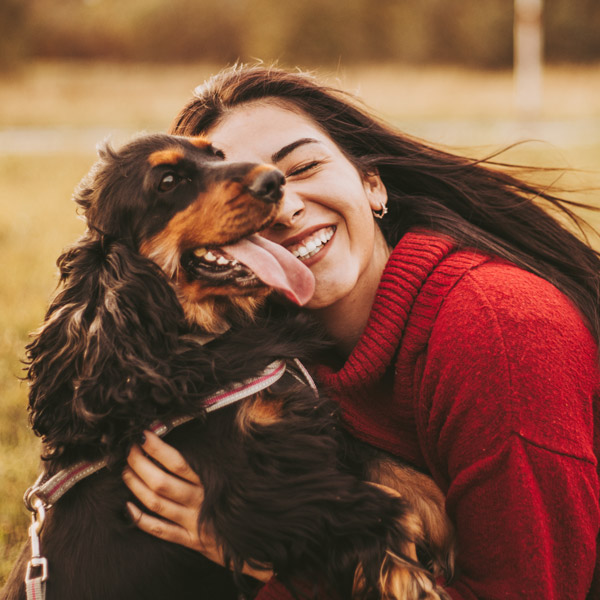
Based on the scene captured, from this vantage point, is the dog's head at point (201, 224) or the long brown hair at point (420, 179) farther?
the long brown hair at point (420, 179)

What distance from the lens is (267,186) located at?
237 cm

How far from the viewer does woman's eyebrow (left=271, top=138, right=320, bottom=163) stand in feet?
8.76

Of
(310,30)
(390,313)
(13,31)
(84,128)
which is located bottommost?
(84,128)

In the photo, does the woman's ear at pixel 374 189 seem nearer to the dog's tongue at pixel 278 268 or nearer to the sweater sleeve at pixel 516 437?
the dog's tongue at pixel 278 268

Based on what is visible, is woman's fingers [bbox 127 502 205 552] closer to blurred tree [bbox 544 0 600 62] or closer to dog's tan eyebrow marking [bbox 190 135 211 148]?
dog's tan eyebrow marking [bbox 190 135 211 148]

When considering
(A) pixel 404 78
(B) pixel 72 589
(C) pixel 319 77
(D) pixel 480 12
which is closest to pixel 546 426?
(B) pixel 72 589

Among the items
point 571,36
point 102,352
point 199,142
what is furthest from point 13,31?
point 102,352

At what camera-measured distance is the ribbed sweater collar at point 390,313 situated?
2.44 meters

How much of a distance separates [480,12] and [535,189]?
29241 mm

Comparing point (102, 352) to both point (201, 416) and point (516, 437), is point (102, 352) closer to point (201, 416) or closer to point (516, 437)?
point (201, 416)

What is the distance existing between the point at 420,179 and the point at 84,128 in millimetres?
15840

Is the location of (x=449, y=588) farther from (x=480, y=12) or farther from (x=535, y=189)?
(x=480, y=12)

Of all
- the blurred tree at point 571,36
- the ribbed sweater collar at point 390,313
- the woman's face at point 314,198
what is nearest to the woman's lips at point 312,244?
the woman's face at point 314,198

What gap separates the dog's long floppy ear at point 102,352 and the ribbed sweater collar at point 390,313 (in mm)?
597
